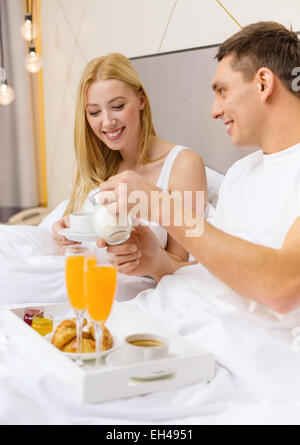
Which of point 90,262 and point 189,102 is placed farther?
point 189,102

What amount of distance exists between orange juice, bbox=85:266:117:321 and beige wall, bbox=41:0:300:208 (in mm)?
1372

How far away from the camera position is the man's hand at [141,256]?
155 centimetres

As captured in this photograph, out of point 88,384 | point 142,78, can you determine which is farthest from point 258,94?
point 142,78

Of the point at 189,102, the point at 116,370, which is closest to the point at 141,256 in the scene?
the point at 116,370

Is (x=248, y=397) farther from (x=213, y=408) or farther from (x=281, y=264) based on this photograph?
(x=281, y=264)

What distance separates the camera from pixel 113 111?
2150mm

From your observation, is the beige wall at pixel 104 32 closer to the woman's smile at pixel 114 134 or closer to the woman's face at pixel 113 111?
the woman's face at pixel 113 111

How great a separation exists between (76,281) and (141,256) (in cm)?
60

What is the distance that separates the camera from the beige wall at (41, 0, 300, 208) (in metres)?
2.20

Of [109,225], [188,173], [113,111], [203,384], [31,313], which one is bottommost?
[203,384]

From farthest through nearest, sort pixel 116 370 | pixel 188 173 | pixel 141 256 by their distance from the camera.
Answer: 1. pixel 188 173
2. pixel 141 256
3. pixel 116 370

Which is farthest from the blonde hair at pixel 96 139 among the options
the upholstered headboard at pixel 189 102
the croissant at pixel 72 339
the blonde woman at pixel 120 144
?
the croissant at pixel 72 339

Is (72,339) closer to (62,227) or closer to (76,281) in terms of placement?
(76,281)

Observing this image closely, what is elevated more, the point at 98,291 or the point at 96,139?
the point at 96,139
